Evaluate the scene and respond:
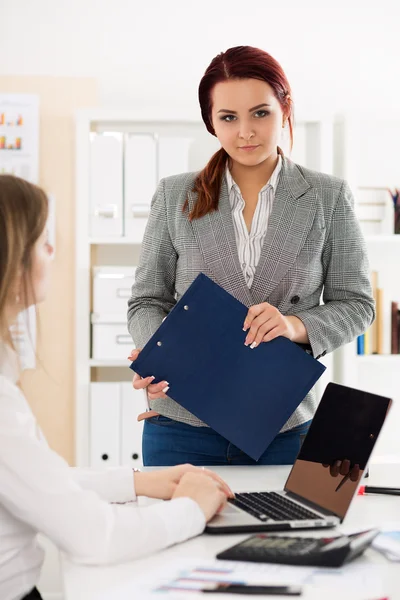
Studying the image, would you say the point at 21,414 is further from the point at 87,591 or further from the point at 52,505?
the point at 87,591

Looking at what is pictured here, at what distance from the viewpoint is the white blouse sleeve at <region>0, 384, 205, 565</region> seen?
3.43 ft

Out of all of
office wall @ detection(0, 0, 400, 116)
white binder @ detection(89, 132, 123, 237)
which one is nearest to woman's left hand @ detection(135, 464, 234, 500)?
white binder @ detection(89, 132, 123, 237)

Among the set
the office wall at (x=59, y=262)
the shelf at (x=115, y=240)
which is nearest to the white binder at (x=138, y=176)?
the shelf at (x=115, y=240)

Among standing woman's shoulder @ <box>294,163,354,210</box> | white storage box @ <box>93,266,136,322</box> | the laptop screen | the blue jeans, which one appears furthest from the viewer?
white storage box @ <box>93,266,136,322</box>

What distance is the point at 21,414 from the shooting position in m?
1.10

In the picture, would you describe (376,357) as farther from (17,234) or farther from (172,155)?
(17,234)

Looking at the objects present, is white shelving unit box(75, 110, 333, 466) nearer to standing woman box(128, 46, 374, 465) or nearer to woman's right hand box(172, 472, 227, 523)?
standing woman box(128, 46, 374, 465)

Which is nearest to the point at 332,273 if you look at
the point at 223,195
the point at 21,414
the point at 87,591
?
the point at 223,195

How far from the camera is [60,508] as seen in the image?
1054mm

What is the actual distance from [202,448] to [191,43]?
2387 millimetres

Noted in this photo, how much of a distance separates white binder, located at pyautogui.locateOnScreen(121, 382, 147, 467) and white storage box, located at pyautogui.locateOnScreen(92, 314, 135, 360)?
5.3 inches

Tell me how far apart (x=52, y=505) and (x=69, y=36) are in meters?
2.86

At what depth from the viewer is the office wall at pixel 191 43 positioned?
348 centimetres

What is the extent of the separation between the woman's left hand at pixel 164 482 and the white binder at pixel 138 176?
189 cm
